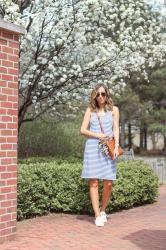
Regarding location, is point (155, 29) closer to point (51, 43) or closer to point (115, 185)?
point (51, 43)

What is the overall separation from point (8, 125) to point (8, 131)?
0.22 feet

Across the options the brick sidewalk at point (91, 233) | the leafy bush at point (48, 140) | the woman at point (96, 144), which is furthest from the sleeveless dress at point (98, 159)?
the leafy bush at point (48, 140)

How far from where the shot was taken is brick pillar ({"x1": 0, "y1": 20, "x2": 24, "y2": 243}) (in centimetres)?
609

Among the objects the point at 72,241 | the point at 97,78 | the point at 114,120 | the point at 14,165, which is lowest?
the point at 72,241

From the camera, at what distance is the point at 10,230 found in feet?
20.4

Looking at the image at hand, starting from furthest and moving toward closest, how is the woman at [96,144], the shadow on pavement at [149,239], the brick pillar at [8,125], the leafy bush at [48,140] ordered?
1. the leafy bush at [48,140]
2. the woman at [96,144]
3. the brick pillar at [8,125]
4. the shadow on pavement at [149,239]

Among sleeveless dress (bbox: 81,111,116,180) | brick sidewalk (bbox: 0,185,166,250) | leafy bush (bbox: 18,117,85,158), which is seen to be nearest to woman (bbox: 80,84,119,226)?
sleeveless dress (bbox: 81,111,116,180)

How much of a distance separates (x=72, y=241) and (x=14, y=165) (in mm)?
1064

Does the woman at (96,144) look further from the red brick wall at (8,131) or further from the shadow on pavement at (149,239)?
the red brick wall at (8,131)

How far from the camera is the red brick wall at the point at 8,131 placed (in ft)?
20.0

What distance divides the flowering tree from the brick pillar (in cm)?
520

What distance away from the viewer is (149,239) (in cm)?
640

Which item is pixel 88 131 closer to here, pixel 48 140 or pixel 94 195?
pixel 94 195

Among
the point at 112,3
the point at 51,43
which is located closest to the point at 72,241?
the point at 51,43
